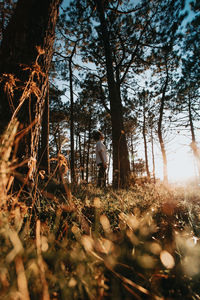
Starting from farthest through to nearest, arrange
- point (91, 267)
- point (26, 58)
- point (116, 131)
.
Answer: point (116, 131), point (26, 58), point (91, 267)

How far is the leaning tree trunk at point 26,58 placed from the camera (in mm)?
1206

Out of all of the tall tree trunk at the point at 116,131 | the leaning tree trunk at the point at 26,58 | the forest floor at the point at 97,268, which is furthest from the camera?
the tall tree trunk at the point at 116,131

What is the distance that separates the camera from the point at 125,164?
4.61 m

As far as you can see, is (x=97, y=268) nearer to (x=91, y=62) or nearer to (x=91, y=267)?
(x=91, y=267)

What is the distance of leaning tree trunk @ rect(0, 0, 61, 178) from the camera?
1.21m

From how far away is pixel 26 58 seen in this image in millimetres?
1256

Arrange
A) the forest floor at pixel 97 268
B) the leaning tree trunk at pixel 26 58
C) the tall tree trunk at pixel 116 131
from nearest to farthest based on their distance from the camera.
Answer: the forest floor at pixel 97 268, the leaning tree trunk at pixel 26 58, the tall tree trunk at pixel 116 131

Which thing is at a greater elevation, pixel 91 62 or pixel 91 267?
pixel 91 62

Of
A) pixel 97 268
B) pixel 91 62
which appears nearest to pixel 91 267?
pixel 97 268

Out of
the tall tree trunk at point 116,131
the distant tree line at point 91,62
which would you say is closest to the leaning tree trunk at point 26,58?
the distant tree line at point 91,62

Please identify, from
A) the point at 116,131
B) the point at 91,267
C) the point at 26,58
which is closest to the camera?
the point at 91,267

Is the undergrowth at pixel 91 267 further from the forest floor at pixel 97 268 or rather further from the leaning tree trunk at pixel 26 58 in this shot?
the leaning tree trunk at pixel 26 58

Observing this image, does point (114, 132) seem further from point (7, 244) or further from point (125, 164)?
point (7, 244)

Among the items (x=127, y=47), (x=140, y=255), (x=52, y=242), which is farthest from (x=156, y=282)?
(x=127, y=47)
